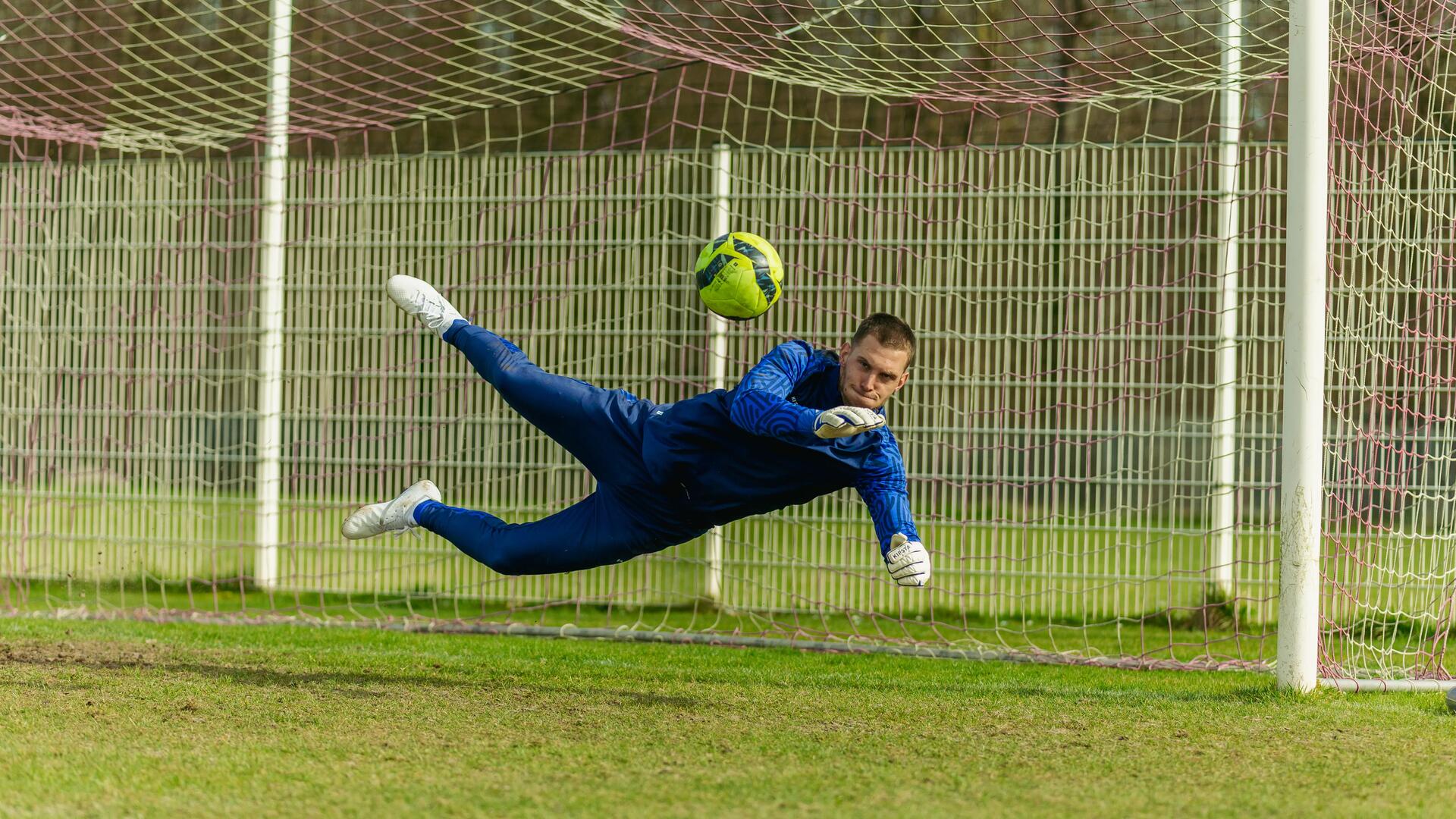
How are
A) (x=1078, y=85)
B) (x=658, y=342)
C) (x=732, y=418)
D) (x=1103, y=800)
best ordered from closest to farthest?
(x=1103, y=800)
(x=732, y=418)
(x=1078, y=85)
(x=658, y=342)

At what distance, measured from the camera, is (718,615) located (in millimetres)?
7988

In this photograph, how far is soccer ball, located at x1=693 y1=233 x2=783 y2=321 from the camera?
17.0 feet

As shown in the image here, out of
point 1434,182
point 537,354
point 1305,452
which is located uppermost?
point 1434,182

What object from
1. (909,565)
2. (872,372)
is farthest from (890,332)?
(909,565)

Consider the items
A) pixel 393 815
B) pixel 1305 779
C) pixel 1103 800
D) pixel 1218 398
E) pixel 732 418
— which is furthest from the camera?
pixel 1218 398

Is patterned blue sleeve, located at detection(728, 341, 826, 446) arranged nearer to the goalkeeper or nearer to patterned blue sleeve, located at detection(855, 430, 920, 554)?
the goalkeeper

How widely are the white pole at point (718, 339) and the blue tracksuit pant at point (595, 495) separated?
2.45 meters

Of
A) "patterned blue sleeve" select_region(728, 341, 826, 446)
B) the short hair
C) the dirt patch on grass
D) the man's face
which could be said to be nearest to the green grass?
the dirt patch on grass

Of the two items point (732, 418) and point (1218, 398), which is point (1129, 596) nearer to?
point (1218, 398)

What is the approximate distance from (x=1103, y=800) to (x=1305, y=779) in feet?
2.49

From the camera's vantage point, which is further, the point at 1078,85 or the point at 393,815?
the point at 1078,85

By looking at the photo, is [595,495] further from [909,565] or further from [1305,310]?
[1305,310]

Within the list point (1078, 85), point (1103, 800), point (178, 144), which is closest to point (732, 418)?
point (1103, 800)

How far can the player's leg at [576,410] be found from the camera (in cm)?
546
